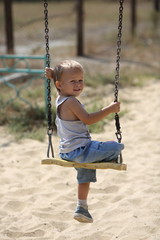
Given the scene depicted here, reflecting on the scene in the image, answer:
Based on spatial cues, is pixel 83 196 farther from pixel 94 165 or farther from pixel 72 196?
pixel 72 196

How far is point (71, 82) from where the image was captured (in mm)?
2822

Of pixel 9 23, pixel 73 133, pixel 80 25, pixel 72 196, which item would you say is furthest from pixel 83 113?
pixel 80 25

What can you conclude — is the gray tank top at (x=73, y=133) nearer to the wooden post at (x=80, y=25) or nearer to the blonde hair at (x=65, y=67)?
the blonde hair at (x=65, y=67)

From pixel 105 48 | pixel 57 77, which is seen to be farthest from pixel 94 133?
pixel 105 48

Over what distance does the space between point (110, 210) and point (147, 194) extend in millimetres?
468

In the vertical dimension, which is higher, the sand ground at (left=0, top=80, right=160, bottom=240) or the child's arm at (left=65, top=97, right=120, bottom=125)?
the child's arm at (left=65, top=97, right=120, bottom=125)

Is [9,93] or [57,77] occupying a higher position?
[57,77]

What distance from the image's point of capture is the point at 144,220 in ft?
11.3

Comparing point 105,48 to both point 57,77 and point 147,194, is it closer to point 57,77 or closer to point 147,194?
point 147,194

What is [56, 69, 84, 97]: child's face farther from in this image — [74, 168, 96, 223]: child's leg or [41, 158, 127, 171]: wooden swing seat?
[74, 168, 96, 223]: child's leg

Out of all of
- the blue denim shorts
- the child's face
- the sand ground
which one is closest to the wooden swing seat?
the blue denim shorts

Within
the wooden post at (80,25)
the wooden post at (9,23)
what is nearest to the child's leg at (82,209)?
the wooden post at (9,23)

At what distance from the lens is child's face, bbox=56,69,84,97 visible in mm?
2801

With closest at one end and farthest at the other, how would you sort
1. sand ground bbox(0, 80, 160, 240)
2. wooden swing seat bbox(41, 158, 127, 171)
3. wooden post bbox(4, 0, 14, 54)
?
wooden swing seat bbox(41, 158, 127, 171) < sand ground bbox(0, 80, 160, 240) < wooden post bbox(4, 0, 14, 54)
